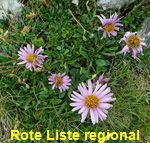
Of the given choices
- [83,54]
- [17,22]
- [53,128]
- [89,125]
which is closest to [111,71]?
[83,54]

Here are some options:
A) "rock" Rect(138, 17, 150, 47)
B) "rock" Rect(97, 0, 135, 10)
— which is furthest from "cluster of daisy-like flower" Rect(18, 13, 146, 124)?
"rock" Rect(138, 17, 150, 47)

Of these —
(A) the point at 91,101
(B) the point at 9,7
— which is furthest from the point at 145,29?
(B) the point at 9,7

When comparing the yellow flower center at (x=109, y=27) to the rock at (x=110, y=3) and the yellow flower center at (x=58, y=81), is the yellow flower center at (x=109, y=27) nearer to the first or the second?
the rock at (x=110, y=3)

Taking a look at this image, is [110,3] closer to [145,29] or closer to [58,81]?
[145,29]

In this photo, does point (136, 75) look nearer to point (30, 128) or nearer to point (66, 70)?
point (66, 70)

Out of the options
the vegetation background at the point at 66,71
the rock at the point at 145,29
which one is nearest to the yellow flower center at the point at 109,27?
the vegetation background at the point at 66,71

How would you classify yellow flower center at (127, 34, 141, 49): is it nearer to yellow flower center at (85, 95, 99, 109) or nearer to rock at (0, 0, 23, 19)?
yellow flower center at (85, 95, 99, 109)

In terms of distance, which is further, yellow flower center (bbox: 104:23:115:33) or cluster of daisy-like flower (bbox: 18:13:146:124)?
yellow flower center (bbox: 104:23:115:33)
